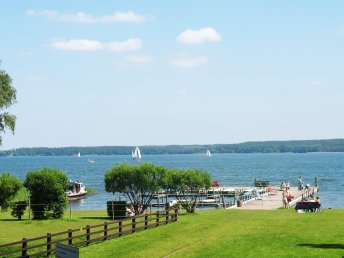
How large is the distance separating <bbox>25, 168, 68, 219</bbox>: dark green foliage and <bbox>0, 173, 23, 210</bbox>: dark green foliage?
23.1 ft

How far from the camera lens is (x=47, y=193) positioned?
4988 centimetres

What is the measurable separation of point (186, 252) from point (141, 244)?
149 inches

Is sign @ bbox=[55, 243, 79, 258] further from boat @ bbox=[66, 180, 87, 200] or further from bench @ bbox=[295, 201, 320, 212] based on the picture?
boat @ bbox=[66, 180, 87, 200]

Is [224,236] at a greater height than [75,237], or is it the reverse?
[75,237]

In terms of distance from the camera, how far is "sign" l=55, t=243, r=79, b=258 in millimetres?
18141

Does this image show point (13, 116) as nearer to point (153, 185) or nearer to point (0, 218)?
point (0, 218)

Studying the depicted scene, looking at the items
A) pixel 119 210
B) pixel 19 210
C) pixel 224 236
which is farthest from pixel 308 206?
pixel 19 210

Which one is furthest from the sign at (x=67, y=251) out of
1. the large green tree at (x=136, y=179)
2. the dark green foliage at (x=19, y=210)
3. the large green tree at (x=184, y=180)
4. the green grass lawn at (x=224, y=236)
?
the large green tree at (x=184, y=180)

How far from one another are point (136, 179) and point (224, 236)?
21958 mm

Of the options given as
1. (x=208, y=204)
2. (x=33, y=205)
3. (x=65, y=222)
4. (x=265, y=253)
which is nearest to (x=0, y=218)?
(x=33, y=205)

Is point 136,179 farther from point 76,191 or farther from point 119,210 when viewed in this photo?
point 76,191

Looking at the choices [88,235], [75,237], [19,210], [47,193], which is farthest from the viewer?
[47,193]

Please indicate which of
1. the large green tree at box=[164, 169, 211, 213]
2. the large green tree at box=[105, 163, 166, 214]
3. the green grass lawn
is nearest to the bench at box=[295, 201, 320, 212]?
the green grass lawn

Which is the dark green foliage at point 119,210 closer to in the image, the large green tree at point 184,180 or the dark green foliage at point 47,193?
the dark green foliage at point 47,193
